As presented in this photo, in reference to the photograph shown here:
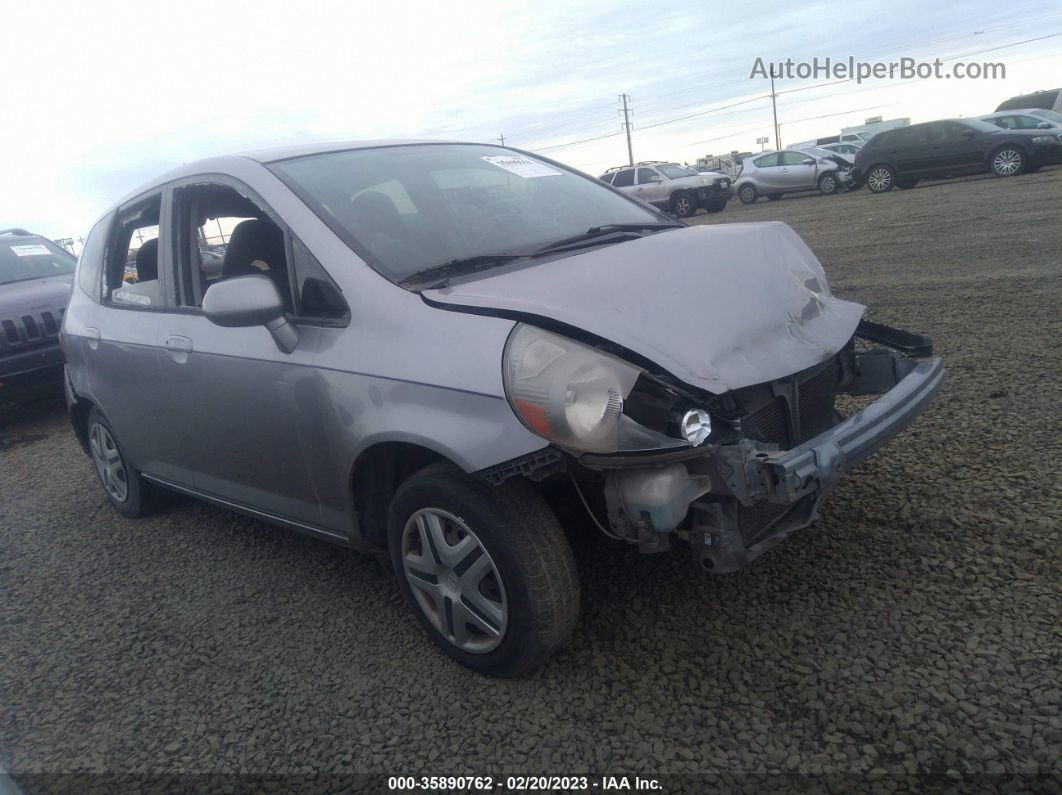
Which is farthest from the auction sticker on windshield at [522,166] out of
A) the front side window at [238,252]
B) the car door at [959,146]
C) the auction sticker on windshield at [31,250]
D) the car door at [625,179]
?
the car door at [625,179]

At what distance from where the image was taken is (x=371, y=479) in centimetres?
288

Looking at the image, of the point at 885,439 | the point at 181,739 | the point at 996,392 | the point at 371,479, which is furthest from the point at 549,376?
the point at 996,392

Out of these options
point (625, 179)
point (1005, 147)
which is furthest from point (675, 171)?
point (1005, 147)

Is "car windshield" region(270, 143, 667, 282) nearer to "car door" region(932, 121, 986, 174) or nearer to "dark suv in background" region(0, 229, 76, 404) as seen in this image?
"dark suv in background" region(0, 229, 76, 404)

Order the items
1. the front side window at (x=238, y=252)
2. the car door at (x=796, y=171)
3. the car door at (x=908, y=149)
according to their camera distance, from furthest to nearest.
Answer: the car door at (x=796, y=171), the car door at (x=908, y=149), the front side window at (x=238, y=252)

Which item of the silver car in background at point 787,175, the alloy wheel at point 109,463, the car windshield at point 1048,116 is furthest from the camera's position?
the silver car in background at point 787,175

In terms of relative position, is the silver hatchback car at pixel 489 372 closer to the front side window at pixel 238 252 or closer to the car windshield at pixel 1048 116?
the front side window at pixel 238 252

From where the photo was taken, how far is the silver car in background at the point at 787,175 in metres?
23.0

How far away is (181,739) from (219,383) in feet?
4.30

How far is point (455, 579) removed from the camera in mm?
2641

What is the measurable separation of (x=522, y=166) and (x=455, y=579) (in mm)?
1998

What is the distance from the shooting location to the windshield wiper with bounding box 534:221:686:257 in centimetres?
306

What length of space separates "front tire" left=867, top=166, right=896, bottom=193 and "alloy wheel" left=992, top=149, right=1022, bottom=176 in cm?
220

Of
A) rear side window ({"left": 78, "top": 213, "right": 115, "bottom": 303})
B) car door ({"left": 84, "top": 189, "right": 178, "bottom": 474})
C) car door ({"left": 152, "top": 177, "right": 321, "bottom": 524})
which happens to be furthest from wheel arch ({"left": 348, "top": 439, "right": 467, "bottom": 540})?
rear side window ({"left": 78, "top": 213, "right": 115, "bottom": 303})
